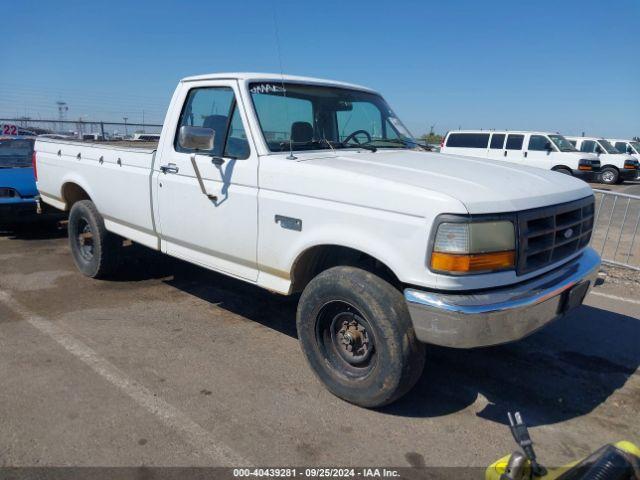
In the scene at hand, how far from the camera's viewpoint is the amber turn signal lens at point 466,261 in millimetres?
2695

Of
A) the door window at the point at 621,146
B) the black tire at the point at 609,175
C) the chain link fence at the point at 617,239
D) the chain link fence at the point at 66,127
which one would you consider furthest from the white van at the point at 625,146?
the chain link fence at the point at 66,127

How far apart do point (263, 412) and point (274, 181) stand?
→ 1.50 metres

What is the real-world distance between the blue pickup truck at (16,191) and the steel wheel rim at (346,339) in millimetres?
6067

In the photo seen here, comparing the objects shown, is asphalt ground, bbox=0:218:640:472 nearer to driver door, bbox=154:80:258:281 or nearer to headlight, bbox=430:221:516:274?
driver door, bbox=154:80:258:281

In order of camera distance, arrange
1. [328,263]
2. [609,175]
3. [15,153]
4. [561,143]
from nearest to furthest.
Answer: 1. [328,263]
2. [15,153]
3. [561,143]
4. [609,175]

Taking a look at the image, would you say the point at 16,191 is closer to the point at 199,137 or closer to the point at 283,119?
the point at 199,137

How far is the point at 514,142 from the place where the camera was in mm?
18344

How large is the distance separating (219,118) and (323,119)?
852 mm

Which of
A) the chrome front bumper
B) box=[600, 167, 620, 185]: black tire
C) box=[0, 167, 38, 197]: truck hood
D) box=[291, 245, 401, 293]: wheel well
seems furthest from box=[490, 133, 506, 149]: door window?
the chrome front bumper

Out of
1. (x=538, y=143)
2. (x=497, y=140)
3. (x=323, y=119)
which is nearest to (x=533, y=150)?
(x=538, y=143)

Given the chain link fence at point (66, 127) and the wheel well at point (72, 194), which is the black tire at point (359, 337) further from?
the chain link fence at point (66, 127)

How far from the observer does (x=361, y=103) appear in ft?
15.1

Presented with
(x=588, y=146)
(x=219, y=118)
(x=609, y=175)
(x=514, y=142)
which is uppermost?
(x=219, y=118)

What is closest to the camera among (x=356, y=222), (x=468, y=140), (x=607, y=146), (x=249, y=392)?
(x=356, y=222)
